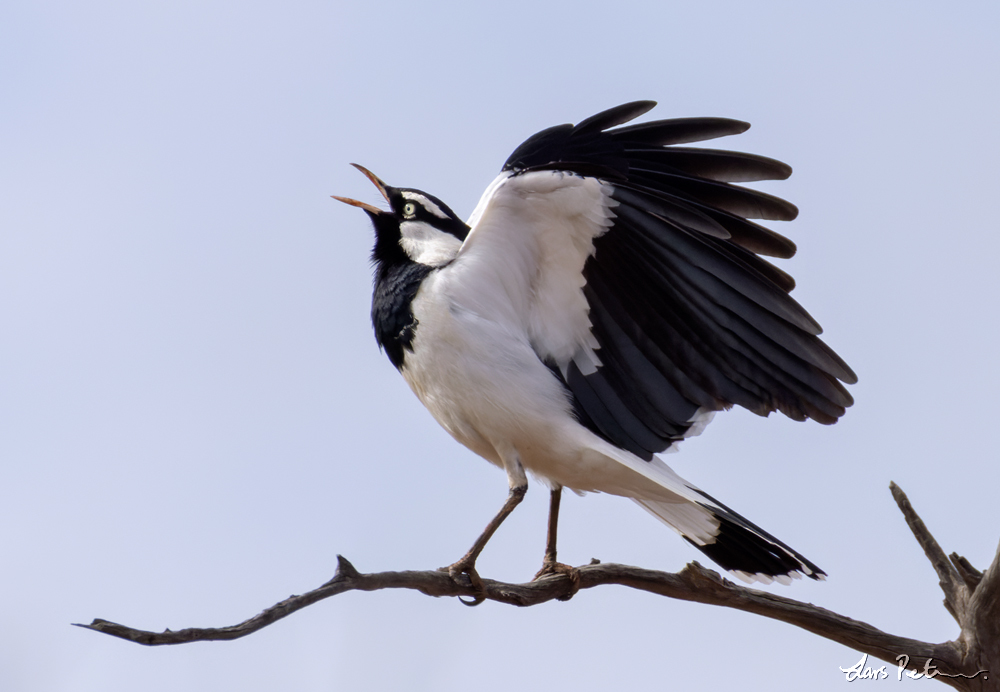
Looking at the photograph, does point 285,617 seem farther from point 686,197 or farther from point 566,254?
point 686,197

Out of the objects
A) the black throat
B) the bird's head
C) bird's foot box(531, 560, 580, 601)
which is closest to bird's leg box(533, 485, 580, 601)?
bird's foot box(531, 560, 580, 601)

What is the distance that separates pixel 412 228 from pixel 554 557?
1.53 metres

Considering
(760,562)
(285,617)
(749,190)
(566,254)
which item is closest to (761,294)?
(749,190)

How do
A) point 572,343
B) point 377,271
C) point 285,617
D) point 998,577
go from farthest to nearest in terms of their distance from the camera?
point 377,271, point 572,343, point 998,577, point 285,617

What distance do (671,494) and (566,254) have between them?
41.0 inches

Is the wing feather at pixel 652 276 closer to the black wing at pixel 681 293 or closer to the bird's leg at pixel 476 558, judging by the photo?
the black wing at pixel 681 293

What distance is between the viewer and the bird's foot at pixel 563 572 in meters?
3.91

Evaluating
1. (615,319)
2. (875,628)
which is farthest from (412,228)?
(875,628)

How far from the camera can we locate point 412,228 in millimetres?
4328

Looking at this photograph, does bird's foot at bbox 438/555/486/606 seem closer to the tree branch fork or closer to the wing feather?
the tree branch fork

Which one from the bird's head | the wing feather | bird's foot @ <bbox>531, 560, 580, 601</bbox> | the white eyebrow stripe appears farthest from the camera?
the white eyebrow stripe

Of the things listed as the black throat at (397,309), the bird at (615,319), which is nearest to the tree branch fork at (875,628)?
the bird at (615,319)

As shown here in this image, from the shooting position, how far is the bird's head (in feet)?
13.9

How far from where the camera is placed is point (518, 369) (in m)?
3.86
